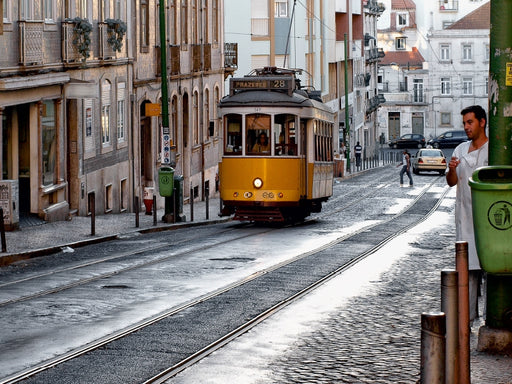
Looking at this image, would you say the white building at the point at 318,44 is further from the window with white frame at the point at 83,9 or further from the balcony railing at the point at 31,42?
the balcony railing at the point at 31,42

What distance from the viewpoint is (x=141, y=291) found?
1528cm

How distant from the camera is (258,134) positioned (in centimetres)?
2936

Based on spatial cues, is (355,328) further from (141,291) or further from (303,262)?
(303,262)

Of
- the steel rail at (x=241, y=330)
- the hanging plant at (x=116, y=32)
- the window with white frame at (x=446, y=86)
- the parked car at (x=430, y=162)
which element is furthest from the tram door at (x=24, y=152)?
the window with white frame at (x=446, y=86)

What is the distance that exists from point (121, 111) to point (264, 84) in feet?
28.2

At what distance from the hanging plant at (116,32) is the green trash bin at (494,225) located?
26.6m

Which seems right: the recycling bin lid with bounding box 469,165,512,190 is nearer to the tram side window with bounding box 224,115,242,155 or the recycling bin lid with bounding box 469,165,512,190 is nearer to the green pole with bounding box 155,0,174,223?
the tram side window with bounding box 224,115,242,155

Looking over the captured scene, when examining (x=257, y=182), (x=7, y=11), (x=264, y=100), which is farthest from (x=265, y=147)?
(x=7, y=11)

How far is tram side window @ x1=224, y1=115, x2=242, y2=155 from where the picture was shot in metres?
29.4

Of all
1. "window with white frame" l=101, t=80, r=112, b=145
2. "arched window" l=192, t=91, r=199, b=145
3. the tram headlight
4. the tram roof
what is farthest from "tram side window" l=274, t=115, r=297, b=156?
"arched window" l=192, t=91, r=199, b=145

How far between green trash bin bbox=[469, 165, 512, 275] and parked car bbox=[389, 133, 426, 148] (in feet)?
332

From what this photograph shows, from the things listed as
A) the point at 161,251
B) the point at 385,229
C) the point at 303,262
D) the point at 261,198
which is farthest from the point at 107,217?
the point at 303,262

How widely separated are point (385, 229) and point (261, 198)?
3.13 meters

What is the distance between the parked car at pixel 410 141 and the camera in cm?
10981
